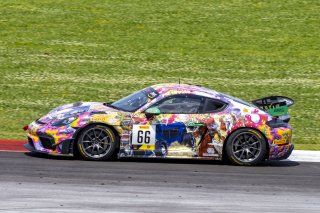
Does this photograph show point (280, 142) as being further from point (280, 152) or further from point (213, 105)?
point (213, 105)

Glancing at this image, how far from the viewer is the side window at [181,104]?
1295 cm

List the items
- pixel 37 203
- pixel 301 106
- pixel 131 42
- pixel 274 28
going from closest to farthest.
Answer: pixel 37 203 → pixel 301 106 → pixel 131 42 → pixel 274 28

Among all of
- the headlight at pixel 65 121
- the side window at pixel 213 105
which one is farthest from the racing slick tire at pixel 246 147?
the headlight at pixel 65 121

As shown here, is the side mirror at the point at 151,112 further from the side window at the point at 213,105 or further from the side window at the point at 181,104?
the side window at the point at 213,105

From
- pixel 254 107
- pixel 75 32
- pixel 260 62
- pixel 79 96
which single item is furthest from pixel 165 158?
pixel 75 32

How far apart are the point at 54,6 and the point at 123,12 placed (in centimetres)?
280

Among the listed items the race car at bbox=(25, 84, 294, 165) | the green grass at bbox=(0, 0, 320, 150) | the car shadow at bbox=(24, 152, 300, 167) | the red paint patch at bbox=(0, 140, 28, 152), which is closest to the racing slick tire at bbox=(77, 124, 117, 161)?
the race car at bbox=(25, 84, 294, 165)

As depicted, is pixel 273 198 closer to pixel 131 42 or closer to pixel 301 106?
pixel 301 106

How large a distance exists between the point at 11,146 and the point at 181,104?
347 centimetres

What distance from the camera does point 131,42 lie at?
84.6ft

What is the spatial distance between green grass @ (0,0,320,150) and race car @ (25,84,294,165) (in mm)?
2903

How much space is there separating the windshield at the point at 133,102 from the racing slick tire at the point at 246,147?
1623 millimetres

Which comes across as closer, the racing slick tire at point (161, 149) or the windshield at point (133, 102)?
the racing slick tire at point (161, 149)

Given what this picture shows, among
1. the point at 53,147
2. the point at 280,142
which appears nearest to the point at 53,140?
the point at 53,147
